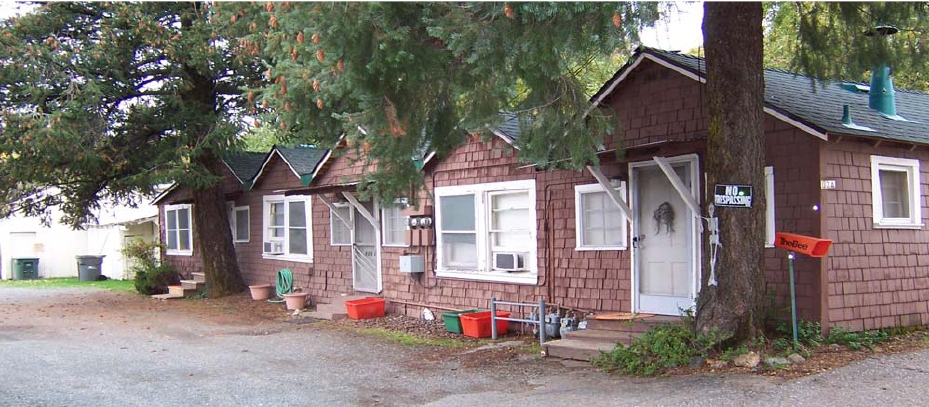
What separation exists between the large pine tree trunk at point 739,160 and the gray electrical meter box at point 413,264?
6591mm

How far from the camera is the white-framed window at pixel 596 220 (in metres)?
11.1

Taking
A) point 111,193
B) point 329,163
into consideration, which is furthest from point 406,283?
point 111,193

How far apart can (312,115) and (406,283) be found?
6.02 m

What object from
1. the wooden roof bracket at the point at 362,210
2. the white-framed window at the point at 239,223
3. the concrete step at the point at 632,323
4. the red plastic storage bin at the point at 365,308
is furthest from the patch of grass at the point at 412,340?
the white-framed window at the point at 239,223

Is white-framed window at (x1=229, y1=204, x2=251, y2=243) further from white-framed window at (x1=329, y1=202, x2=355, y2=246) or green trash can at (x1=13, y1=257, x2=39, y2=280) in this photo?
green trash can at (x1=13, y1=257, x2=39, y2=280)

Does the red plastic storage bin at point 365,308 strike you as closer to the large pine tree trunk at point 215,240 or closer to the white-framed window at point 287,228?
the white-framed window at point 287,228

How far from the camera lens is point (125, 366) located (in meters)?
10.3

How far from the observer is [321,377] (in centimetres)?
944

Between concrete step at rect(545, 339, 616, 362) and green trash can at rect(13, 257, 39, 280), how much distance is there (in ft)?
84.6

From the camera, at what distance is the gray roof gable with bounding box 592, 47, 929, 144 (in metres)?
9.09

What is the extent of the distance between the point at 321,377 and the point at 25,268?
24.8 meters

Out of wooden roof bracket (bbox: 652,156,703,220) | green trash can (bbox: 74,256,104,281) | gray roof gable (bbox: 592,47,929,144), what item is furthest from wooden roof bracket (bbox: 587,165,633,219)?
green trash can (bbox: 74,256,104,281)

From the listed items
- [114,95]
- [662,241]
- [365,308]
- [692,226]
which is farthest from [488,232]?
[114,95]

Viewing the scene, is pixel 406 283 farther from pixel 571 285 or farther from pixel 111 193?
pixel 111 193
